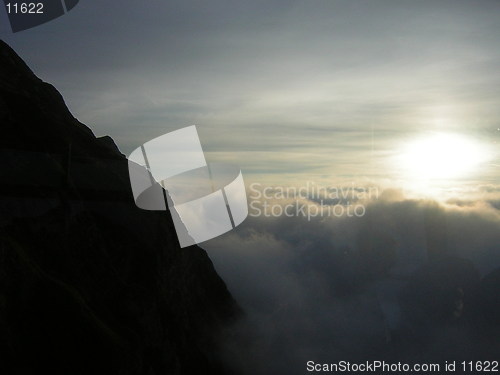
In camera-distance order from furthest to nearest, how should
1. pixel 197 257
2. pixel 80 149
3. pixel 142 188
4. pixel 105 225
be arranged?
1. pixel 197 257
2. pixel 142 188
3. pixel 80 149
4. pixel 105 225

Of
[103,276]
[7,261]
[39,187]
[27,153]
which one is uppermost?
[27,153]

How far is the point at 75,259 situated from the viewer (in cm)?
6719

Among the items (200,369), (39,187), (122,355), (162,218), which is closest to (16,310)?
(122,355)

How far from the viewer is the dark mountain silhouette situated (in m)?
50.4

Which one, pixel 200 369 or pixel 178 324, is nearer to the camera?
pixel 178 324

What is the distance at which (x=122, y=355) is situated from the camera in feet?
192

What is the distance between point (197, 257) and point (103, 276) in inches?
2841

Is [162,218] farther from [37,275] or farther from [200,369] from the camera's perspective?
[37,275]

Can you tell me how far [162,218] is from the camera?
98.8 m

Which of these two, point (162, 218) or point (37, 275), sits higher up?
point (37, 275)

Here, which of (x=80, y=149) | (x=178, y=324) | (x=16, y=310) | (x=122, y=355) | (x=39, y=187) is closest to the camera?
(x=16, y=310)

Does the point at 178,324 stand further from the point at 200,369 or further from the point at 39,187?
the point at 39,187

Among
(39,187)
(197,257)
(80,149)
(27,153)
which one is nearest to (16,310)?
(39,187)

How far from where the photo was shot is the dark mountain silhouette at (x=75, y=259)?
50.4 meters
